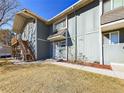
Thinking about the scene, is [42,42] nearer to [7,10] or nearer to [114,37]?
[7,10]

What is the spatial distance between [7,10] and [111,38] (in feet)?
63.0

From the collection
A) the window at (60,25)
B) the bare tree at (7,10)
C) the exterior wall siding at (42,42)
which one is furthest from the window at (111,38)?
the bare tree at (7,10)

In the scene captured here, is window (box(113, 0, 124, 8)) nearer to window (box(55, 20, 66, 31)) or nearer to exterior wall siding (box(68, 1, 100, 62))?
exterior wall siding (box(68, 1, 100, 62))

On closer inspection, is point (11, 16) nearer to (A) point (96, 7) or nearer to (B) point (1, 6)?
(B) point (1, 6)

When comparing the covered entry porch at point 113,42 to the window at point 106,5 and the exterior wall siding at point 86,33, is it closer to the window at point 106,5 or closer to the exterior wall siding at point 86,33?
the exterior wall siding at point 86,33

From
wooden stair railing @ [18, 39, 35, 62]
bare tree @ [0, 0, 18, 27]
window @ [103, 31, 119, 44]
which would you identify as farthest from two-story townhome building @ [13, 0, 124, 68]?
bare tree @ [0, 0, 18, 27]

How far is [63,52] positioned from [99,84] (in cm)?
1171

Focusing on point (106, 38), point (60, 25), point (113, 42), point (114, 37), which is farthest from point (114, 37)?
point (60, 25)

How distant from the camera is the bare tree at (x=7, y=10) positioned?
75.8 ft

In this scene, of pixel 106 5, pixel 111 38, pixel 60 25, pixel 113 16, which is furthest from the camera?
pixel 60 25

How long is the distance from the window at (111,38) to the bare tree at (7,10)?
1793 cm

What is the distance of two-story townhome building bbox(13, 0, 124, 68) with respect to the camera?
35.8 ft

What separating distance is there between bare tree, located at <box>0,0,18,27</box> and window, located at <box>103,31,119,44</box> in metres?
17.9

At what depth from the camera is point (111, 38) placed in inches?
458
